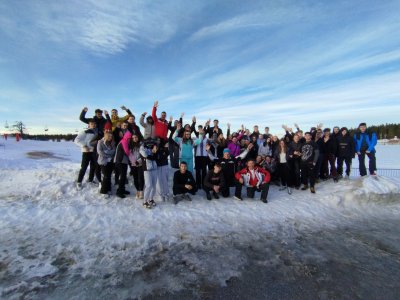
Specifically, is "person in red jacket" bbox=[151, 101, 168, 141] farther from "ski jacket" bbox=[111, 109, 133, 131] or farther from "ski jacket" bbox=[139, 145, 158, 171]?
"ski jacket" bbox=[139, 145, 158, 171]

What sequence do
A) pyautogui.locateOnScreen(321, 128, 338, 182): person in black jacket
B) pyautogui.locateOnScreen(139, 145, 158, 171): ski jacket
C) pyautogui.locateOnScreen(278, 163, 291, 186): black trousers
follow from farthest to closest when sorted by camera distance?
pyautogui.locateOnScreen(321, 128, 338, 182): person in black jacket, pyautogui.locateOnScreen(278, 163, 291, 186): black trousers, pyautogui.locateOnScreen(139, 145, 158, 171): ski jacket

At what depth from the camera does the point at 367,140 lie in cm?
1004

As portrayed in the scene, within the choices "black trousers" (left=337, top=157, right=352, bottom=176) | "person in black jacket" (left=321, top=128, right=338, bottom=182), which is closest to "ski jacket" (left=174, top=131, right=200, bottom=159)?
"person in black jacket" (left=321, top=128, right=338, bottom=182)

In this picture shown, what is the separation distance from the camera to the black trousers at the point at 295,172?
373 inches

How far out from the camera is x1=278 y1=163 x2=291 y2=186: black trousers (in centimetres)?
965

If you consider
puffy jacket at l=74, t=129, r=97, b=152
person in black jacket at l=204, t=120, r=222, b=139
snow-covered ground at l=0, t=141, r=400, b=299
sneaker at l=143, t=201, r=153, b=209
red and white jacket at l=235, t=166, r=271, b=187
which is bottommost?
snow-covered ground at l=0, t=141, r=400, b=299

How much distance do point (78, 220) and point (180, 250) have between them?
3022mm

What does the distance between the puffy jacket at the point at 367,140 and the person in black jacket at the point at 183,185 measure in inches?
283

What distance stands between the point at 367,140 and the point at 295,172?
339cm

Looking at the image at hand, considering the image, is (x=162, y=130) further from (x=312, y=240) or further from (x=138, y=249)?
(x=312, y=240)

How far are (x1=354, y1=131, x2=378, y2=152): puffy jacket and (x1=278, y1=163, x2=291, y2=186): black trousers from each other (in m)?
3.28

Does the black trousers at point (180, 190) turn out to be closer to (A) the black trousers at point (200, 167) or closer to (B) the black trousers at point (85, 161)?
(A) the black trousers at point (200, 167)

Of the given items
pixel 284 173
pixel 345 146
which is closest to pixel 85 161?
pixel 284 173

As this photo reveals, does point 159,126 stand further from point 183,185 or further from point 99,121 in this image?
point 183,185
